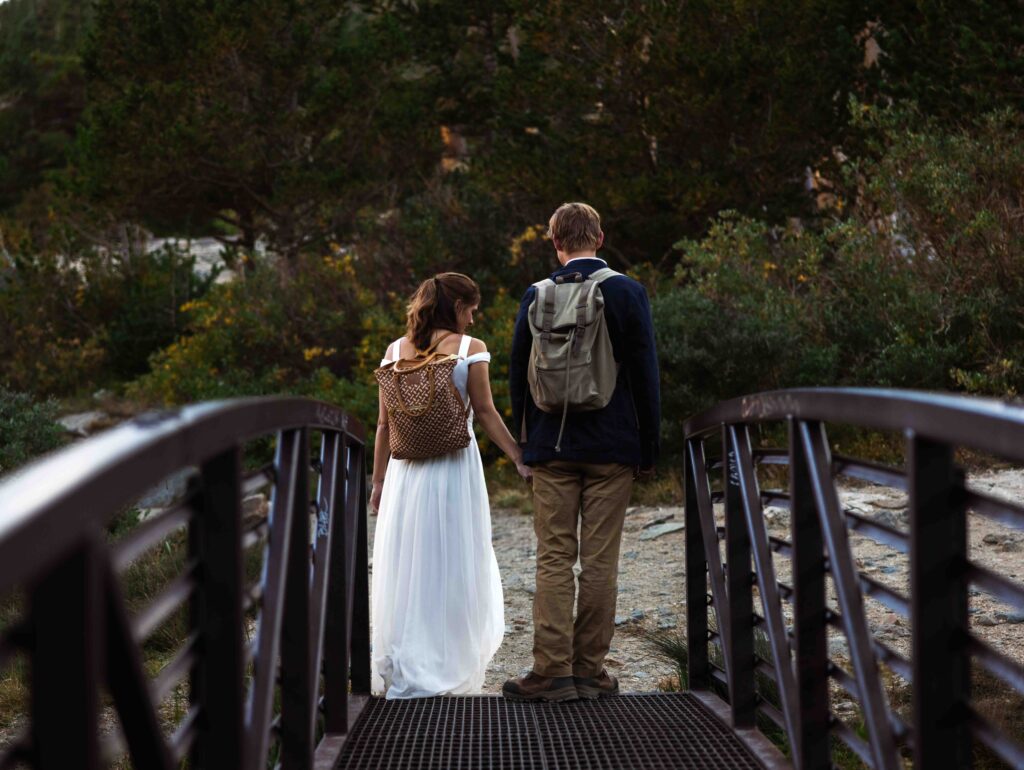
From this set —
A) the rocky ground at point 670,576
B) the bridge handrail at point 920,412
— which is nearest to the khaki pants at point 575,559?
the rocky ground at point 670,576

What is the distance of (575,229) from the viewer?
4484 millimetres

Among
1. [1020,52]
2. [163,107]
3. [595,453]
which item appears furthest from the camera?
[163,107]

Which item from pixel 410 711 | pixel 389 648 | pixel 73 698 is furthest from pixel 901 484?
pixel 389 648

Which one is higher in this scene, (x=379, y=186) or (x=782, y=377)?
(x=379, y=186)

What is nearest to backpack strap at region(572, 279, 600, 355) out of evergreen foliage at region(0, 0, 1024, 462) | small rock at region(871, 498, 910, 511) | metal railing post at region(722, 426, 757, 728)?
metal railing post at region(722, 426, 757, 728)

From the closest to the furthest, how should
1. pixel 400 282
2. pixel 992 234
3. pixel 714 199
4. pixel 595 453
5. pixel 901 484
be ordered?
1. pixel 901 484
2. pixel 595 453
3. pixel 992 234
4. pixel 714 199
5. pixel 400 282

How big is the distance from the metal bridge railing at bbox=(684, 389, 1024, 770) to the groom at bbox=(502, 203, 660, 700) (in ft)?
1.53

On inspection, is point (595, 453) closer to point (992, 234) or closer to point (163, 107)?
point (992, 234)

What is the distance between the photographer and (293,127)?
20.3 m

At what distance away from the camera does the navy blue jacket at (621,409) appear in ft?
14.3

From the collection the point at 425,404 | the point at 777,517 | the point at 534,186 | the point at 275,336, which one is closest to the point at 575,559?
the point at 425,404

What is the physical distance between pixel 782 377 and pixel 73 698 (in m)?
9.99

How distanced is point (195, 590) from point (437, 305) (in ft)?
9.21

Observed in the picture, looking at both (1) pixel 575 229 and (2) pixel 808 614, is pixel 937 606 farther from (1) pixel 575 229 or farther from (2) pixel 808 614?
(1) pixel 575 229
